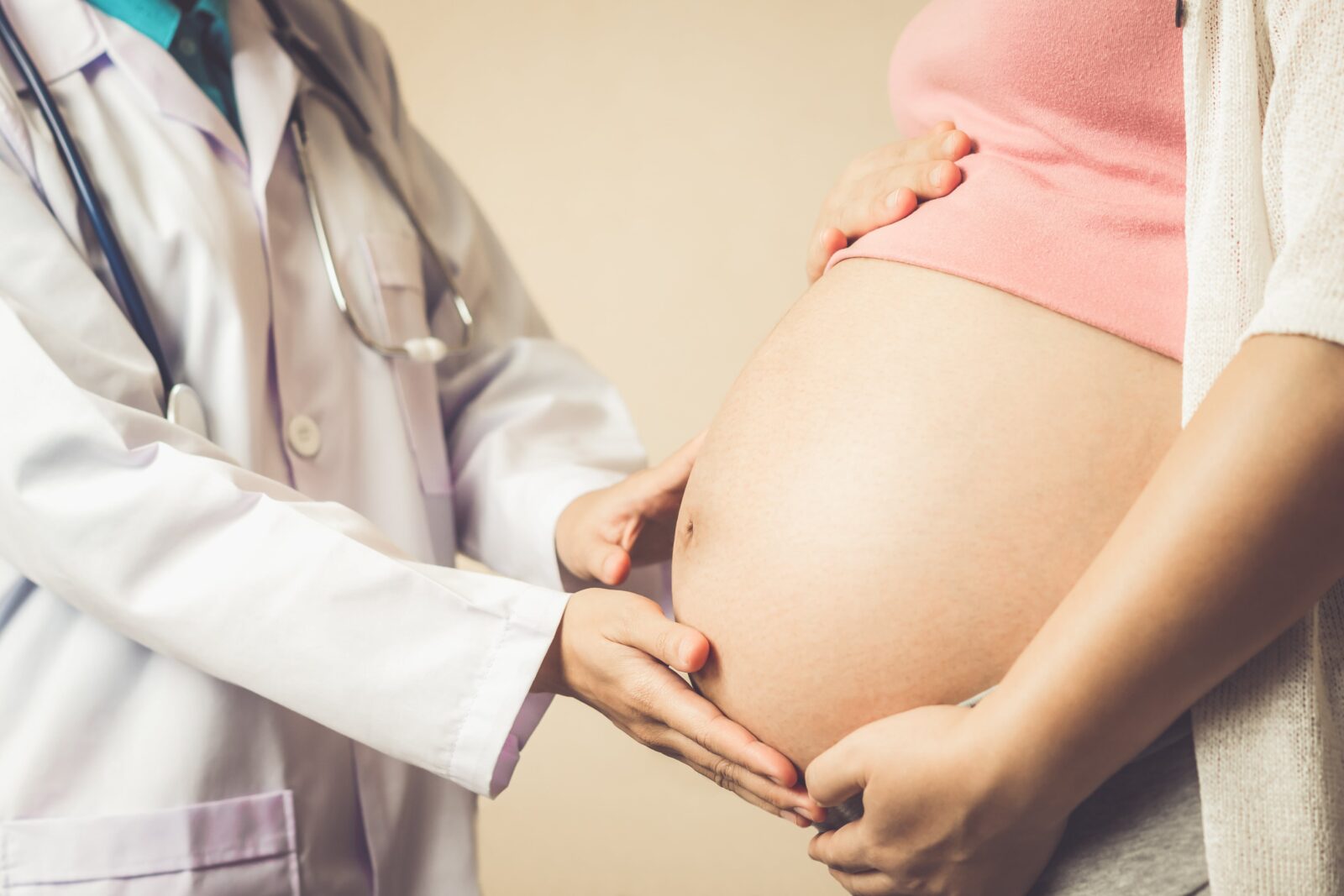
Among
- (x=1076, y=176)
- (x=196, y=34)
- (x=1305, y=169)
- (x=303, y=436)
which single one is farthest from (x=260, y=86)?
(x=1305, y=169)

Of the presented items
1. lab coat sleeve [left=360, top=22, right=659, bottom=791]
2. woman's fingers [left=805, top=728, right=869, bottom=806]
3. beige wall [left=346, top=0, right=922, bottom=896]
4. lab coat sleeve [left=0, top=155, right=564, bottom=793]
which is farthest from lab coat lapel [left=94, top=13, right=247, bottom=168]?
beige wall [left=346, top=0, right=922, bottom=896]

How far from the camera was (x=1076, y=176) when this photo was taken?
57 centimetres

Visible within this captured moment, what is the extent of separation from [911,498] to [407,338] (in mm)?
630

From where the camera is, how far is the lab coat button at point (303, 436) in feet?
2.76

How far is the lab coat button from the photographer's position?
0.84m

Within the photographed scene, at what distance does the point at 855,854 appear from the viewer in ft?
1.73

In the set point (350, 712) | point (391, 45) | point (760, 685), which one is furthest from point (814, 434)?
point (391, 45)

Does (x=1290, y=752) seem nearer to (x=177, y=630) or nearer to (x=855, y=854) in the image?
(x=855, y=854)

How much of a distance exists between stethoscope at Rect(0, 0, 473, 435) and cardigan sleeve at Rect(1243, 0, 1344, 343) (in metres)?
0.70

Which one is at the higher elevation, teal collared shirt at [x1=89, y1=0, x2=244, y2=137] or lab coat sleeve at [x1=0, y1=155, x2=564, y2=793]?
teal collared shirt at [x1=89, y1=0, x2=244, y2=137]

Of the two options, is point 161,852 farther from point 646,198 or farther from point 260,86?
point 646,198

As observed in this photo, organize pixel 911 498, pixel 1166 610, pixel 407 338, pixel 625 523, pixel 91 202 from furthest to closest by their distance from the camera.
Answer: pixel 407 338 → pixel 625 523 → pixel 91 202 → pixel 911 498 → pixel 1166 610

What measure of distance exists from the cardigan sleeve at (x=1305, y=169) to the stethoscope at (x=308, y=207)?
2.31ft

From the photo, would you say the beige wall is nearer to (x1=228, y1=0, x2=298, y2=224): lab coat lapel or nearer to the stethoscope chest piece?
(x1=228, y1=0, x2=298, y2=224): lab coat lapel
